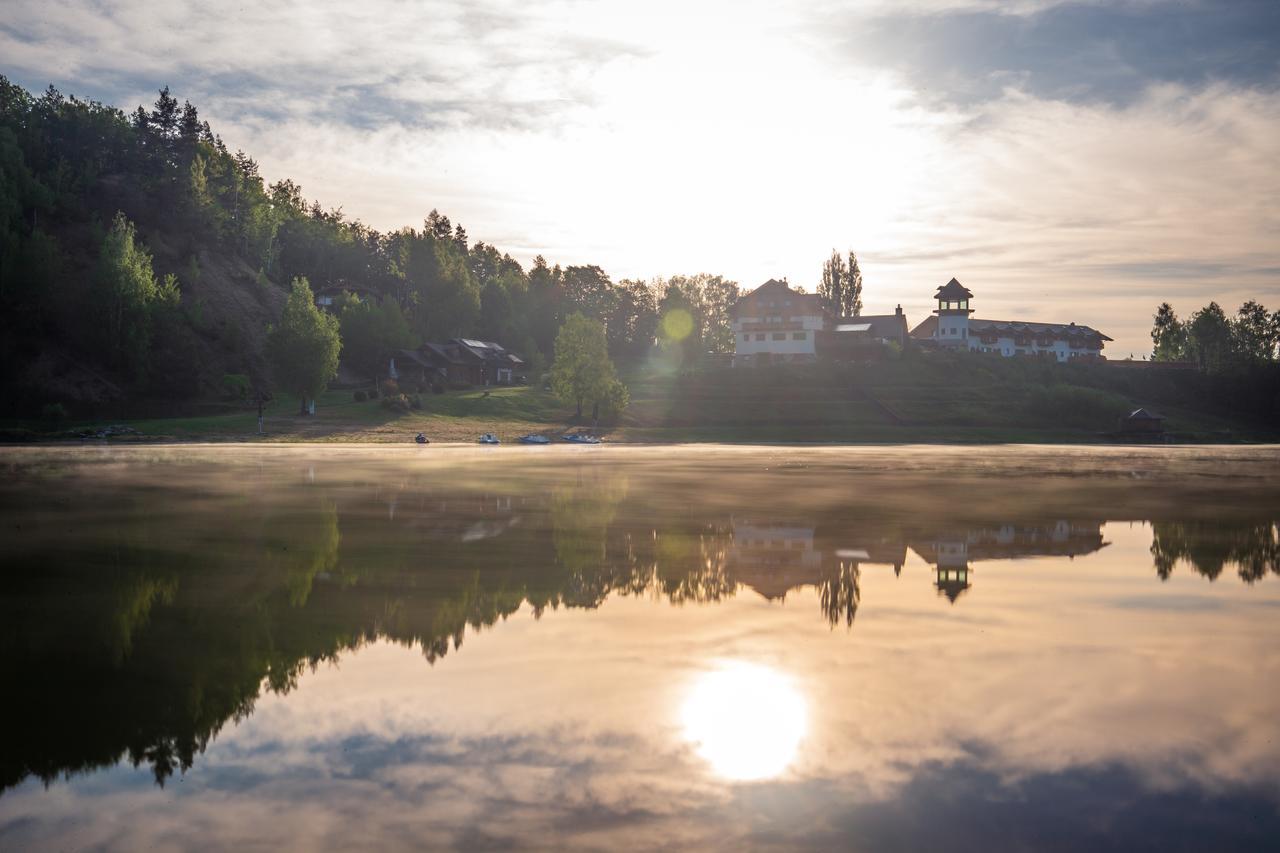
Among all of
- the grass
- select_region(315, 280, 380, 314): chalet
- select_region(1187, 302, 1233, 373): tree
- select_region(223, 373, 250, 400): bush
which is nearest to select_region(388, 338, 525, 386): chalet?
the grass

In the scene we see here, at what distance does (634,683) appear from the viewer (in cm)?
1402

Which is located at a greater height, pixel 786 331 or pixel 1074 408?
pixel 786 331

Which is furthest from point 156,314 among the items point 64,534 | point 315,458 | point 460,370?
point 64,534

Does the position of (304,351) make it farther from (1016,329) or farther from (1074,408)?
(1016,329)

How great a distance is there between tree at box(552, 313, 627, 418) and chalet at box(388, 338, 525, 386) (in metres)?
26.6

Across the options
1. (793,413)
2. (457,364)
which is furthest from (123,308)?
(793,413)

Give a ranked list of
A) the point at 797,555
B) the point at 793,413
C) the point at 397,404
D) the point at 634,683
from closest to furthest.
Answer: the point at 634,683 → the point at 797,555 → the point at 397,404 → the point at 793,413

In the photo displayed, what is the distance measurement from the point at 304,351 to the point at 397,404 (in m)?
10.7

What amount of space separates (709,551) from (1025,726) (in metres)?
14.4

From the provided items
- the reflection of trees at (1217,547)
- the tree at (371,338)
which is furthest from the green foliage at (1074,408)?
the reflection of trees at (1217,547)

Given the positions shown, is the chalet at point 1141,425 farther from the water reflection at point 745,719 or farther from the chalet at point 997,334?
the water reflection at point 745,719

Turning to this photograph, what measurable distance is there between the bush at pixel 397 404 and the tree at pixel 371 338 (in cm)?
3367

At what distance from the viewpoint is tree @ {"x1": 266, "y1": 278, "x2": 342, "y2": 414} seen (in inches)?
3812

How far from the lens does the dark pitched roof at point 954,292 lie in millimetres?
174125
